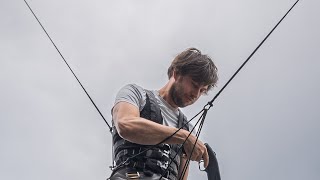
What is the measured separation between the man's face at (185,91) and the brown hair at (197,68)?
0.04 meters

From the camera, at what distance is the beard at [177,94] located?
377 centimetres

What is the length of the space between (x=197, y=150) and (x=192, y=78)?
0.75 metres

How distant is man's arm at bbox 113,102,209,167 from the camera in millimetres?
3020

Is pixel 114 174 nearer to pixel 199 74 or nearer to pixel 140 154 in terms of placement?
pixel 140 154

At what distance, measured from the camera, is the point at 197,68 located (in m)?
3.73

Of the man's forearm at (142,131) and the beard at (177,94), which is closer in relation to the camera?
the man's forearm at (142,131)

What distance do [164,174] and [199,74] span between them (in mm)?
927

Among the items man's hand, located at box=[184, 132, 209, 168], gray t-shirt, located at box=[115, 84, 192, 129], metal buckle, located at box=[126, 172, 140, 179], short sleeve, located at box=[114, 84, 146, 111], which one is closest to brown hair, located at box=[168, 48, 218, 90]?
gray t-shirt, located at box=[115, 84, 192, 129]

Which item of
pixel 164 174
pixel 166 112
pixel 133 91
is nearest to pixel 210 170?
pixel 164 174

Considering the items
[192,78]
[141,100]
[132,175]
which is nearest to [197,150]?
[132,175]

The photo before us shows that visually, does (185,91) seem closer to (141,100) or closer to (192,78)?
(192,78)

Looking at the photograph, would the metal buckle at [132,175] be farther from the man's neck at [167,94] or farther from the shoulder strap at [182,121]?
the man's neck at [167,94]

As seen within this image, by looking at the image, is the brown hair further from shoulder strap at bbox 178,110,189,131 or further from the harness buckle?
the harness buckle

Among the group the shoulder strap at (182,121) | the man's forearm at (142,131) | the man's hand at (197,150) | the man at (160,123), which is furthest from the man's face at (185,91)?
the man's forearm at (142,131)
